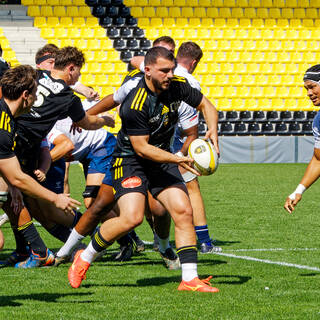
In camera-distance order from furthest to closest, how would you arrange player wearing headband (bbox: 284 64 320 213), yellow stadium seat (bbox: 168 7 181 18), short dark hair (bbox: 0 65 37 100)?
yellow stadium seat (bbox: 168 7 181 18)
player wearing headband (bbox: 284 64 320 213)
short dark hair (bbox: 0 65 37 100)

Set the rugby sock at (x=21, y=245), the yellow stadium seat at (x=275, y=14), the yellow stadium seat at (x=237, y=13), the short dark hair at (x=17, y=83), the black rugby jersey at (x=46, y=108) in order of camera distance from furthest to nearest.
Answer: the yellow stadium seat at (x=275, y=14) → the yellow stadium seat at (x=237, y=13) → the rugby sock at (x=21, y=245) → the black rugby jersey at (x=46, y=108) → the short dark hair at (x=17, y=83)

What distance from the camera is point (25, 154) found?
7105 mm

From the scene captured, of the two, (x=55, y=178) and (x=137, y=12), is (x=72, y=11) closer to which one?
(x=137, y=12)

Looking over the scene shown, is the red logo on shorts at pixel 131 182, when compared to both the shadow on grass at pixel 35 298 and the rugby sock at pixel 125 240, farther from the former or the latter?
the rugby sock at pixel 125 240

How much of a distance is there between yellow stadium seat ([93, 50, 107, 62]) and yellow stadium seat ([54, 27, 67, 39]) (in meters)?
1.27

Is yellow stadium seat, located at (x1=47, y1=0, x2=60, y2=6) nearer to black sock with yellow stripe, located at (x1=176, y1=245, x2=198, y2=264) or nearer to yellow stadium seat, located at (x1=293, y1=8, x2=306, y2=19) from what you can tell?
yellow stadium seat, located at (x1=293, y1=8, x2=306, y2=19)

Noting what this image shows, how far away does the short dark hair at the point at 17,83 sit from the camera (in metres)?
4.98

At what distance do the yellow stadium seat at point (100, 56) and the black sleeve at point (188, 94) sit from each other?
64.6 feet

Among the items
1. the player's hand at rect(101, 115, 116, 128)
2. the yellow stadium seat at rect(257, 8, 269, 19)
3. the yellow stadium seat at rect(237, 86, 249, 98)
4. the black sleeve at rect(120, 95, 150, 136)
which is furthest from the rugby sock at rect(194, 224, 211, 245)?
the yellow stadium seat at rect(257, 8, 269, 19)

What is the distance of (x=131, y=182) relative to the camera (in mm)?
6043

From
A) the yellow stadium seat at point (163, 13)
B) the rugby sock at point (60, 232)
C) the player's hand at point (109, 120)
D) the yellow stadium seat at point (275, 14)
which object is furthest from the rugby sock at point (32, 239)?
the yellow stadium seat at point (275, 14)

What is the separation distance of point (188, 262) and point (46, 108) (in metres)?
2.10

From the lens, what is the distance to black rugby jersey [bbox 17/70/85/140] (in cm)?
685

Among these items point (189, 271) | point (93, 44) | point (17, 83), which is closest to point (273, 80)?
point (93, 44)
